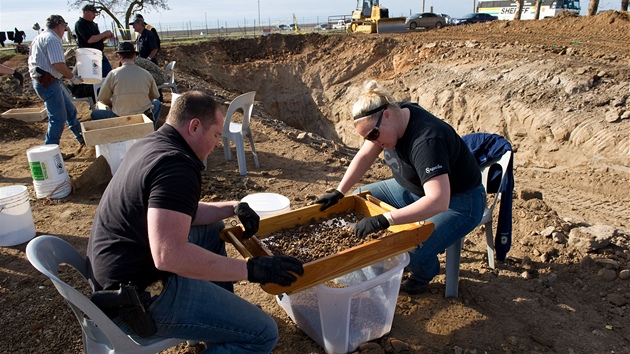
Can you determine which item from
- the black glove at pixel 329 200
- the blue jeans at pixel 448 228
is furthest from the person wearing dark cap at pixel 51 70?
the blue jeans at pixel 448 228

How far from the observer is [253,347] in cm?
200

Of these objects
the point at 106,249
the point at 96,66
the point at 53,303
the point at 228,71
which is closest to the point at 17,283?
the point at 53,303

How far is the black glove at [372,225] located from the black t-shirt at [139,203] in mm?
955

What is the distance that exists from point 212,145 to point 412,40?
1416 cm

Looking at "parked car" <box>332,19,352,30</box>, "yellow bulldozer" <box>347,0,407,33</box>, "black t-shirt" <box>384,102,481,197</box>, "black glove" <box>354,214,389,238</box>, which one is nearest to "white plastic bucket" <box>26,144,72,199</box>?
"black t-shirt" <box>384,102,481,197</box>

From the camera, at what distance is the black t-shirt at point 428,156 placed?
8.30 ft

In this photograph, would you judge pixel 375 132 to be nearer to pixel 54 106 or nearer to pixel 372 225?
pixel 372 225

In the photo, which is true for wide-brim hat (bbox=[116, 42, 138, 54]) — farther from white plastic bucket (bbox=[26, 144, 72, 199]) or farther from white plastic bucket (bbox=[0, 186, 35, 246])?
white plastic bucket (bbox=[0, 186, 35, 246])

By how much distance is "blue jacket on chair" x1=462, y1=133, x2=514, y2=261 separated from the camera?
319 centimetres

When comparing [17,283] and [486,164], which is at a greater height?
[486,164]

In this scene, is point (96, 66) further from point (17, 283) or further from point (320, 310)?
point (320, 310)

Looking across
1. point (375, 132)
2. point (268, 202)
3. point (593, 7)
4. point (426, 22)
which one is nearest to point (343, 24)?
point (426, 22)

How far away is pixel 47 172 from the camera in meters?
4.60

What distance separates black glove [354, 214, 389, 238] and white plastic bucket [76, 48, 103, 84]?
5.28 metres
